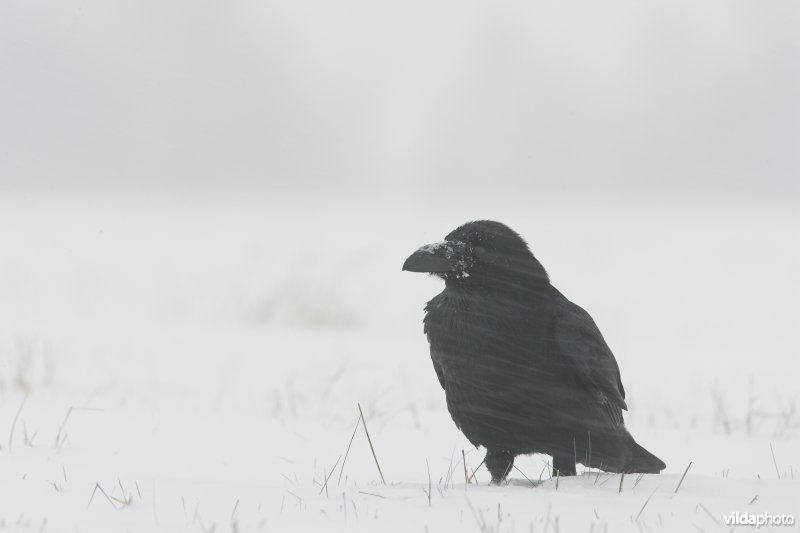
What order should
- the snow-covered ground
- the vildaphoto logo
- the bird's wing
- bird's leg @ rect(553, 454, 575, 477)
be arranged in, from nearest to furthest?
the vildaphoto logo, the snow-covered ground, the bird's wing, bird's leg @ rect(553, 454, 575, 477)

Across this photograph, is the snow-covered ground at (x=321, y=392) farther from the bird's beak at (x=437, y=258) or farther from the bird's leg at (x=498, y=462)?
the bird's beak at (x=437, y=258)

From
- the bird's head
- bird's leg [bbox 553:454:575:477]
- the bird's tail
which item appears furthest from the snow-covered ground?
the bird's head

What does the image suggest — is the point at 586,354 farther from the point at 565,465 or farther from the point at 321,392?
the point at 321,392

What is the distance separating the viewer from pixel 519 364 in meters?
3.13

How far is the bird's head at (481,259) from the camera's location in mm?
3369

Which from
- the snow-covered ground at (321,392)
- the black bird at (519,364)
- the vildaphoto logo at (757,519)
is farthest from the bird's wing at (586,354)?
the vildaphoto logo at (757,519)

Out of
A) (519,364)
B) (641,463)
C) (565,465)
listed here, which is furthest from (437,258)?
(641,463)

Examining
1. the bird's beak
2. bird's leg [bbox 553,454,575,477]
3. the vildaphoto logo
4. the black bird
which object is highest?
the bird's beak

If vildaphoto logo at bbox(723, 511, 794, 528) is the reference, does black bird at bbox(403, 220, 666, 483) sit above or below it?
above

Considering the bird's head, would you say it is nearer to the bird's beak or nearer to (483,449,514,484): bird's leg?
the bird's beak

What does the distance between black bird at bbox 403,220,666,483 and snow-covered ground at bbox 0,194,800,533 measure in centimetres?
22

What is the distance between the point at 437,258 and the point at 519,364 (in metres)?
0.54

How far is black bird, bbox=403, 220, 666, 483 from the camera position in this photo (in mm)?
3145

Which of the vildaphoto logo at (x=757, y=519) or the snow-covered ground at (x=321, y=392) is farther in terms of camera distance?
the snow-covered ground at (x=321, y=392)
